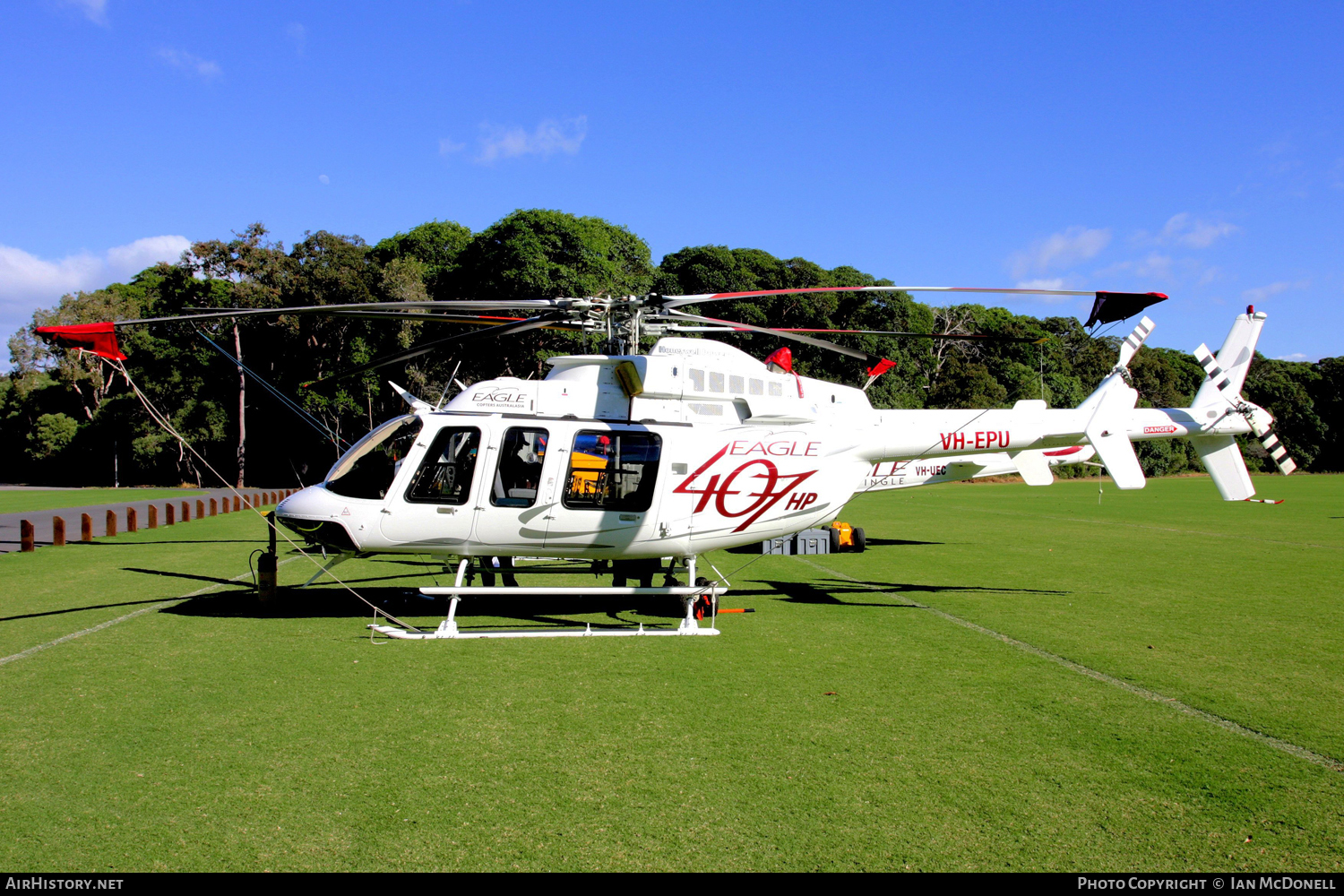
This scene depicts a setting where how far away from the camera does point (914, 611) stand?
951cm

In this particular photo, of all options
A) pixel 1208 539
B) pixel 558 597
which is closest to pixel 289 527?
pixel 558 597

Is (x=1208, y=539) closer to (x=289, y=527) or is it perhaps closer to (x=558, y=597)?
(x=558, y=597)

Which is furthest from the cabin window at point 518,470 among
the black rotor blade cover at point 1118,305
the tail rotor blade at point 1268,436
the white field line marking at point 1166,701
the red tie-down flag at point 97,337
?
the tail rotor blade at point 1268,436

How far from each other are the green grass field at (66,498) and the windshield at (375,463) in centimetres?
2267

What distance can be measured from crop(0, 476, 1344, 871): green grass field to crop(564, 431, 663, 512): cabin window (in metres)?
1.48

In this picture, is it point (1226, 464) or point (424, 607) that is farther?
point (1226, 464)

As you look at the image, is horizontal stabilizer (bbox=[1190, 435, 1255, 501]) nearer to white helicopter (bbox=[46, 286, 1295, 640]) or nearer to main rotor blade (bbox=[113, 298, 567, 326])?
white helicopter (bbox=[46, 286, 1295, 640])

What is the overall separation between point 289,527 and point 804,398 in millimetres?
5757

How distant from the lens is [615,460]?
27.8ft

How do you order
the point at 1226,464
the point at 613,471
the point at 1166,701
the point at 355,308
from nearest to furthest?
the point at 1166,701
the point at 355,308
the point at 613,471
the point at 1226,464

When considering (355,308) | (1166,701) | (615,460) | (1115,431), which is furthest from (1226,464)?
(355,308)

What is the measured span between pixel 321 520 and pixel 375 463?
0.77 meters

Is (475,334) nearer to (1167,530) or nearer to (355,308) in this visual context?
(355,308)

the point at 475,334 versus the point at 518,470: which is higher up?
the point at 475,334
